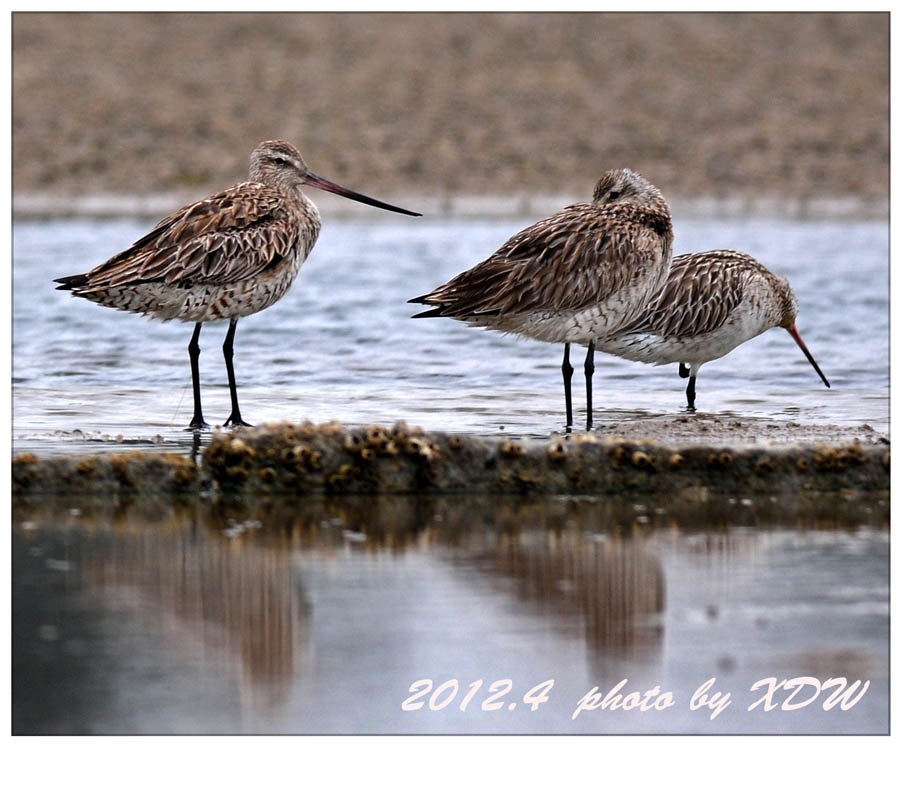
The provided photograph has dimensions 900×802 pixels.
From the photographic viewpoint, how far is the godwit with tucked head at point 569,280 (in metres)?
7.96

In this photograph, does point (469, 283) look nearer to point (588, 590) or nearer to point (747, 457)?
point (747, 457)

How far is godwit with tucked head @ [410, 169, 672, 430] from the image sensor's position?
796 centimetres

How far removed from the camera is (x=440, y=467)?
6289 mm

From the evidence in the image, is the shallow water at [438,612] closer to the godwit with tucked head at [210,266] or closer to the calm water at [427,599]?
the calm water at [427,599]

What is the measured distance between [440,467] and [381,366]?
3847 mm

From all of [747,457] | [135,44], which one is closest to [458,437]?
[747,457]

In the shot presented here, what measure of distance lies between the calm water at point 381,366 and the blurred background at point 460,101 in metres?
4.28

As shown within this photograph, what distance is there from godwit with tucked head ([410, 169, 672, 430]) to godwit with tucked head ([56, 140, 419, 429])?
2.85 ft

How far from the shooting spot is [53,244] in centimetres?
1614

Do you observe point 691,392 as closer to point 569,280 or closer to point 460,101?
point 569,280

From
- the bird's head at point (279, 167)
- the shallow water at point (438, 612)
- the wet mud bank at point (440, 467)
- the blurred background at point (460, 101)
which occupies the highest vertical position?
the blurred background at point (460, 101)

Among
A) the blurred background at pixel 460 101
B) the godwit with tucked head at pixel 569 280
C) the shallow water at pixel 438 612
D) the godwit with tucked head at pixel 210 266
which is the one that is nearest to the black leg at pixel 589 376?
the godwit with tucked head at pixel 569 280

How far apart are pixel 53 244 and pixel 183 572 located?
37.7 ft

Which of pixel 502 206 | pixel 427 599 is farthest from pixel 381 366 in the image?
pixel 502 206
